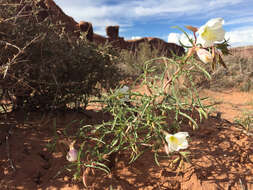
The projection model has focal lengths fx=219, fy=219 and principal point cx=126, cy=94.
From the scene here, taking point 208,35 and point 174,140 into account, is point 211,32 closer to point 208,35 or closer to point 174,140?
point 208,35

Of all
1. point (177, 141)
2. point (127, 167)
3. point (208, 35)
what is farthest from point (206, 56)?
point (127, 167)

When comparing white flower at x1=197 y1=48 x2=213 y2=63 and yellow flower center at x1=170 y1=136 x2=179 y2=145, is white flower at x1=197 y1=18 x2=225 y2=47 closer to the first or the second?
A: white flower at x1=197 y1=48 x2=213 y2=63

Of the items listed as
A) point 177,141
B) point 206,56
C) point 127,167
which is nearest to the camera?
point 206,56

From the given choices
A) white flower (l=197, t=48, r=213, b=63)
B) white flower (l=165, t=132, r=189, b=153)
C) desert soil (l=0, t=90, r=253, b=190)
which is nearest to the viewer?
white flower (l=197, t=48, r=213, b=63)

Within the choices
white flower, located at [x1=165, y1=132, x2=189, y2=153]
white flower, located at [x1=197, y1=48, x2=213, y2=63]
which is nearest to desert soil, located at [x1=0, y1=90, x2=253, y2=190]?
white flower, located at [x1=165, y1=132, x2=189, y2=153]

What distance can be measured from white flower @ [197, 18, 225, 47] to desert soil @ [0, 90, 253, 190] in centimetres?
81

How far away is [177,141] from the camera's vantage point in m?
1.18

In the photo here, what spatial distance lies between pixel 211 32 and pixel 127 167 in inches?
42.8

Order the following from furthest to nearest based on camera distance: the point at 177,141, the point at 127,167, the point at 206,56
→ the point at 127,167, the point at 177,141, the point at 206,56

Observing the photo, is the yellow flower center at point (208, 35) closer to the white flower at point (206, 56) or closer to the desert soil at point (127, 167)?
the white flower at point (206, 56)

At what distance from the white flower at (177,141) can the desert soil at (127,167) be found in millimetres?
324

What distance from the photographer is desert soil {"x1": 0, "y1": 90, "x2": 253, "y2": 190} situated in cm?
148

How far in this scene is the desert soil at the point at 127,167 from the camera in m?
1.48

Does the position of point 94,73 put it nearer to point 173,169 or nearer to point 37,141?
point 37,141
